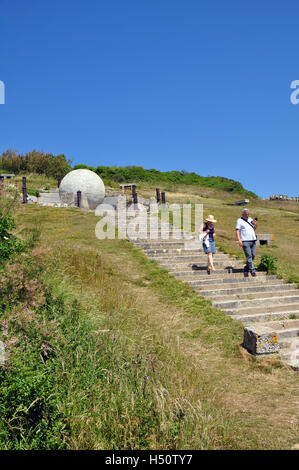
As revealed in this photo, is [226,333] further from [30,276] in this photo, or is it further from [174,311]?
[30,276]

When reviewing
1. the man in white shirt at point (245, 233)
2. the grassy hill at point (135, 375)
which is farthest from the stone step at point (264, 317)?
the man in white shirt at point (245, 233)

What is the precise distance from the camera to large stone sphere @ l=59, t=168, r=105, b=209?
25.1m

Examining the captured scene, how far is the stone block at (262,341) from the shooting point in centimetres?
645

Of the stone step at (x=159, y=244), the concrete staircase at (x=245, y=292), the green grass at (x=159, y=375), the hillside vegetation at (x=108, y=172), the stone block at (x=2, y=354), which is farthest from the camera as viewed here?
the hillside vegetation at (x=108, y=172)

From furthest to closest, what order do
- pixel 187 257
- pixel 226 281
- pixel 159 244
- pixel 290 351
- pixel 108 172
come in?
pixel 108 172 < pixel 159 244 < pixel 187 257 < pixel 226 281 < pixel 290 351

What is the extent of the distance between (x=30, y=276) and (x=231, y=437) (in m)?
5.26

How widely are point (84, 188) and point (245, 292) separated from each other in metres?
17.6

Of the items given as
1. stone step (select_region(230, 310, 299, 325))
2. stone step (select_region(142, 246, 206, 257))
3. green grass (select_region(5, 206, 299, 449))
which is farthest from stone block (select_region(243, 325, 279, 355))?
stone step (select_region(142, 246, 206, 257))

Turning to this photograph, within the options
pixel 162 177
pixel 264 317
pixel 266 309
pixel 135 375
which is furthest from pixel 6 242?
pixel 162 177

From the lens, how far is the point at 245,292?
1003 centimetres

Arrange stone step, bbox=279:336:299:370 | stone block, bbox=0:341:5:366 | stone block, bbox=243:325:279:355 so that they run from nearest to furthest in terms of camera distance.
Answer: stone block, bbox=0:341:5:366 < stone step, bbox=279:336:299:370 < stone block, bbox=243:325:279:355

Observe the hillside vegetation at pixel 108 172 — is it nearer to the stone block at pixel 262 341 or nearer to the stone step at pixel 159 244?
the stone step at pixel 159 244

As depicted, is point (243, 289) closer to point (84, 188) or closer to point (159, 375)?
point (159, 375)

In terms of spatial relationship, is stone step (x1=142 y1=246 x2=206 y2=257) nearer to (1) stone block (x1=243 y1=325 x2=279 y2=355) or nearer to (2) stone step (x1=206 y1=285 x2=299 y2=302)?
(2) stone step (x1=206 y1=285 x2=299 y2=302)
